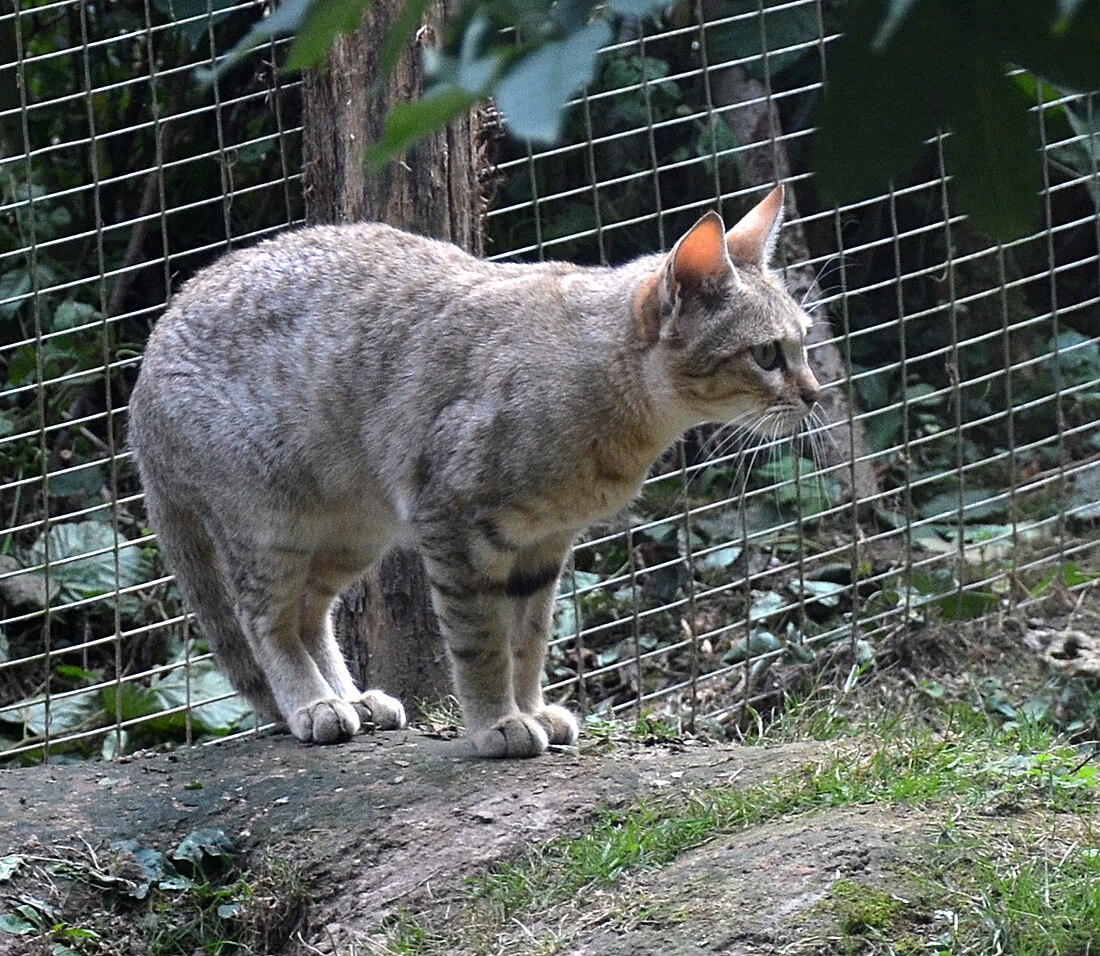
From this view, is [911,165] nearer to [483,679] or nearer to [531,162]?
[483,679]

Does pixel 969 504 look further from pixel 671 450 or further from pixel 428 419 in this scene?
pixel 428 419

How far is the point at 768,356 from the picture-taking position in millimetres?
3988

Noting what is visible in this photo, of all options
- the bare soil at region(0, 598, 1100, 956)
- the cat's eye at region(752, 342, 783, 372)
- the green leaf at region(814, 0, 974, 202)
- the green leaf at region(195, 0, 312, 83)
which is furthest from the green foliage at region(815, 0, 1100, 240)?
the cat's eye at region(752, 342, 783, 372)

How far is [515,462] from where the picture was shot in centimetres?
389

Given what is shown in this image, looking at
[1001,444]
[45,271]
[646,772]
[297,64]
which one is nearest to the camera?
[297,64]

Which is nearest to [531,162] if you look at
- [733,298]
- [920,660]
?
[733,298]

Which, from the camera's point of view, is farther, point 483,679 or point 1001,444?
point 1001,444

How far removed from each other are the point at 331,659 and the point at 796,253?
9.07 feet

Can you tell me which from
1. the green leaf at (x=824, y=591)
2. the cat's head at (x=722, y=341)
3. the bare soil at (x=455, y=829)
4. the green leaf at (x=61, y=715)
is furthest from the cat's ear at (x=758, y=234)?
the green leaf at (x=61, y=715)

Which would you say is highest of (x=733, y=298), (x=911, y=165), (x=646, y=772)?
(x=911, y=165)

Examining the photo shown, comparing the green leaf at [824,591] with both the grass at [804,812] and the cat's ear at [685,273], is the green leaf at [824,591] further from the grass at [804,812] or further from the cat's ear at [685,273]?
the cat's ear at [685,273]

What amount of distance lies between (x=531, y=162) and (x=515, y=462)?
48.4 inches

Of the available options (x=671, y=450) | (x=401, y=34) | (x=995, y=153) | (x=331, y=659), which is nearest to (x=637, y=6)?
(x=401, y=34)

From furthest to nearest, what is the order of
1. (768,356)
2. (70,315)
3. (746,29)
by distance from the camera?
(70,315), (768,356), (746,29)
